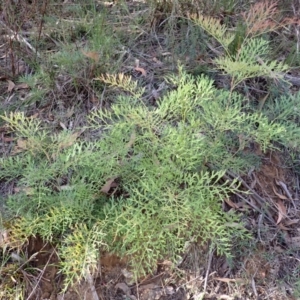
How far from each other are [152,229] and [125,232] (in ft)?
0.35

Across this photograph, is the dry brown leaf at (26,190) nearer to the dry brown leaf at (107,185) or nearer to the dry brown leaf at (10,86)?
the dry brown leaf at (107,185)

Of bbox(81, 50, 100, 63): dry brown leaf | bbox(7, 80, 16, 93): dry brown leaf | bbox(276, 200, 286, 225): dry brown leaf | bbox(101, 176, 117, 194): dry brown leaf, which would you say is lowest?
bbox(7, 80, 16, 93): dry brown leaf

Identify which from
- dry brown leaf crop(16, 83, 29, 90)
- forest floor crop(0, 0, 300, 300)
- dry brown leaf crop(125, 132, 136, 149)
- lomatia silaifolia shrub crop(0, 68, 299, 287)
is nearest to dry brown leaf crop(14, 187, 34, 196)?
lomatia silaifolia shrub crop(0, 68, 299, 287)

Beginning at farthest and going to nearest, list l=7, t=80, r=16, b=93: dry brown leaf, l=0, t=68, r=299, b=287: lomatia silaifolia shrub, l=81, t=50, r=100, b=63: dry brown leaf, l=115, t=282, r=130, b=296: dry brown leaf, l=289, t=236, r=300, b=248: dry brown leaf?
l=7, t=80, r=16, b=93: dry brown leaf < l=81, t=50, r=100, b=63: dry brown leaf < l=289, t=236, r=300, b=248: dry brown leaf < l=115, t=282, r=130, b=296: dry brown leaf < l=0, t=68, r=299, b=287: lomatia silaifolia shrub

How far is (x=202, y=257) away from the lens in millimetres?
1951

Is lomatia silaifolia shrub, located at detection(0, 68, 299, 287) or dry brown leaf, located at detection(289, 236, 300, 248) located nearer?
lomatia silaifolia shrub, located at detection(0, 68, 299, 287)

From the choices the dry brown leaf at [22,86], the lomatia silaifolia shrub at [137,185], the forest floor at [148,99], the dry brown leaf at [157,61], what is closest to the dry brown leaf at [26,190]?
the lomatia silaifolia shrub at [137,185]

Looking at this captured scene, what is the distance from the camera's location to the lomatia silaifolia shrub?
179 cm

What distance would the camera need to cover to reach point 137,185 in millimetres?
1914

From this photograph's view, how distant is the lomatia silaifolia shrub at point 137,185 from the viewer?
70.4 inches

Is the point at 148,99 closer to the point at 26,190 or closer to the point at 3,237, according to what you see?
the point at 26,190

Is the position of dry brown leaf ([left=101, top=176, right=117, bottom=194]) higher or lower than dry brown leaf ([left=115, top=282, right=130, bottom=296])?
higher

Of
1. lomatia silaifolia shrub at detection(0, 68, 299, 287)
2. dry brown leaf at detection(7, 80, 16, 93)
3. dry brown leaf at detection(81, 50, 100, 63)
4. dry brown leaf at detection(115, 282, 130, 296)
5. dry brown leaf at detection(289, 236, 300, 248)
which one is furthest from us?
dry brown leaf at detection(7, 80, 16, 93)

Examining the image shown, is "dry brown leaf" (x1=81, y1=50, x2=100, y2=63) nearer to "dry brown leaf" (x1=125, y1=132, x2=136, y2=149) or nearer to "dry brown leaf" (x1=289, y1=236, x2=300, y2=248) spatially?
"dry brown leaf" (x1=125, y1=132, x2=136, y2=149)
